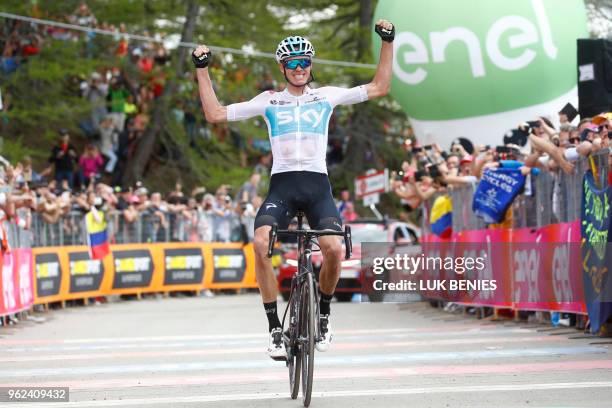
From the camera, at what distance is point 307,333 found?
9562 mm

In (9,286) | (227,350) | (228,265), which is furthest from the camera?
(228,265)

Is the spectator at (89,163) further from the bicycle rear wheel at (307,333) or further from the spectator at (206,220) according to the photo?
the bicycle rear wheel at (307,333)

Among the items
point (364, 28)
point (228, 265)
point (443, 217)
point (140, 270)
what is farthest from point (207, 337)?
point (364, 28)

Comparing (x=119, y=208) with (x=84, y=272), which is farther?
(x=119, y=208)

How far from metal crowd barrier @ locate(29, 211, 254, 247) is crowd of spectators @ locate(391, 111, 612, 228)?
6342 millimetres

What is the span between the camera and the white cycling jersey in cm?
1022

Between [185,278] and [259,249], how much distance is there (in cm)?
2297

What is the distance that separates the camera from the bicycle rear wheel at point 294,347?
9.78 m

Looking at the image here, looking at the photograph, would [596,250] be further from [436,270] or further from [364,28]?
[364,28]

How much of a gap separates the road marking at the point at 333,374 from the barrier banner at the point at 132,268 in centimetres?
1803

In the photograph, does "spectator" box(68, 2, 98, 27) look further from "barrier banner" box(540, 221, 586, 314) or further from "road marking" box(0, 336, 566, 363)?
"road marking" box(0, 336, 566, 363)

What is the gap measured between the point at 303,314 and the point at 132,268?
2116 centimetres

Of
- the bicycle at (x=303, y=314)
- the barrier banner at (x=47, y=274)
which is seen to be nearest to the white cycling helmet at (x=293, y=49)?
the bicycle at (x=303, y=314)

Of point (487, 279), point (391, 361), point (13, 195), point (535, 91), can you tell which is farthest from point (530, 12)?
point (391, 361)
